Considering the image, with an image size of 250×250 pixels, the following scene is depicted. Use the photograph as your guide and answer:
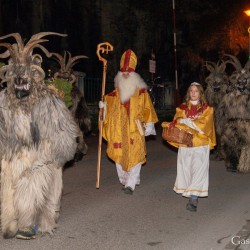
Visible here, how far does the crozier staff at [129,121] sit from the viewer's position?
8.66m

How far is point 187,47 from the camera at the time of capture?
29.8m

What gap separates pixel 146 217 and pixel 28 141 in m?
2.26

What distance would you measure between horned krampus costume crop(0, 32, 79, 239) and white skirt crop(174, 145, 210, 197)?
2.26 meters

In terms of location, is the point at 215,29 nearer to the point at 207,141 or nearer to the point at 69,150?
the point at 207,141

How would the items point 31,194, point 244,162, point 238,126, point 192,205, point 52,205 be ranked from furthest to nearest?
point 238,126
point 244,162
point 192,205
point 52,205
point 31,194

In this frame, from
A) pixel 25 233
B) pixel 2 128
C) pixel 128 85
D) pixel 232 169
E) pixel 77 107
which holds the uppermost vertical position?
pixel 128 85

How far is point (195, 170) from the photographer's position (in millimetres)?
7777

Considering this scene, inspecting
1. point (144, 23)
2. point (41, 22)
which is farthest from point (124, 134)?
point (144, 23)

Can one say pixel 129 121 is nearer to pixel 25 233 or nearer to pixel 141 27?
pixel 25 233

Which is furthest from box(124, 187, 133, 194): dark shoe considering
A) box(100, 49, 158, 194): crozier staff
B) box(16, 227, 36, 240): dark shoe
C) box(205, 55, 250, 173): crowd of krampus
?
box(205, 55, 250, 173): crowd of krampus

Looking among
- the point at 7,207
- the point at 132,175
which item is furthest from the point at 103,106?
the point at 7,207

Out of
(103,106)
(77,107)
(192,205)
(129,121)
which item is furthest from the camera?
(77,107)

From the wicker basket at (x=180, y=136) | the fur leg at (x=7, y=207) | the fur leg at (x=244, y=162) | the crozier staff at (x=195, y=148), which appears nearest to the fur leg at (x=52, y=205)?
the fur leg at (x=7, y=207)

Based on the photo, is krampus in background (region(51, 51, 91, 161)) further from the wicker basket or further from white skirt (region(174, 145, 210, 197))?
the wicker basket
